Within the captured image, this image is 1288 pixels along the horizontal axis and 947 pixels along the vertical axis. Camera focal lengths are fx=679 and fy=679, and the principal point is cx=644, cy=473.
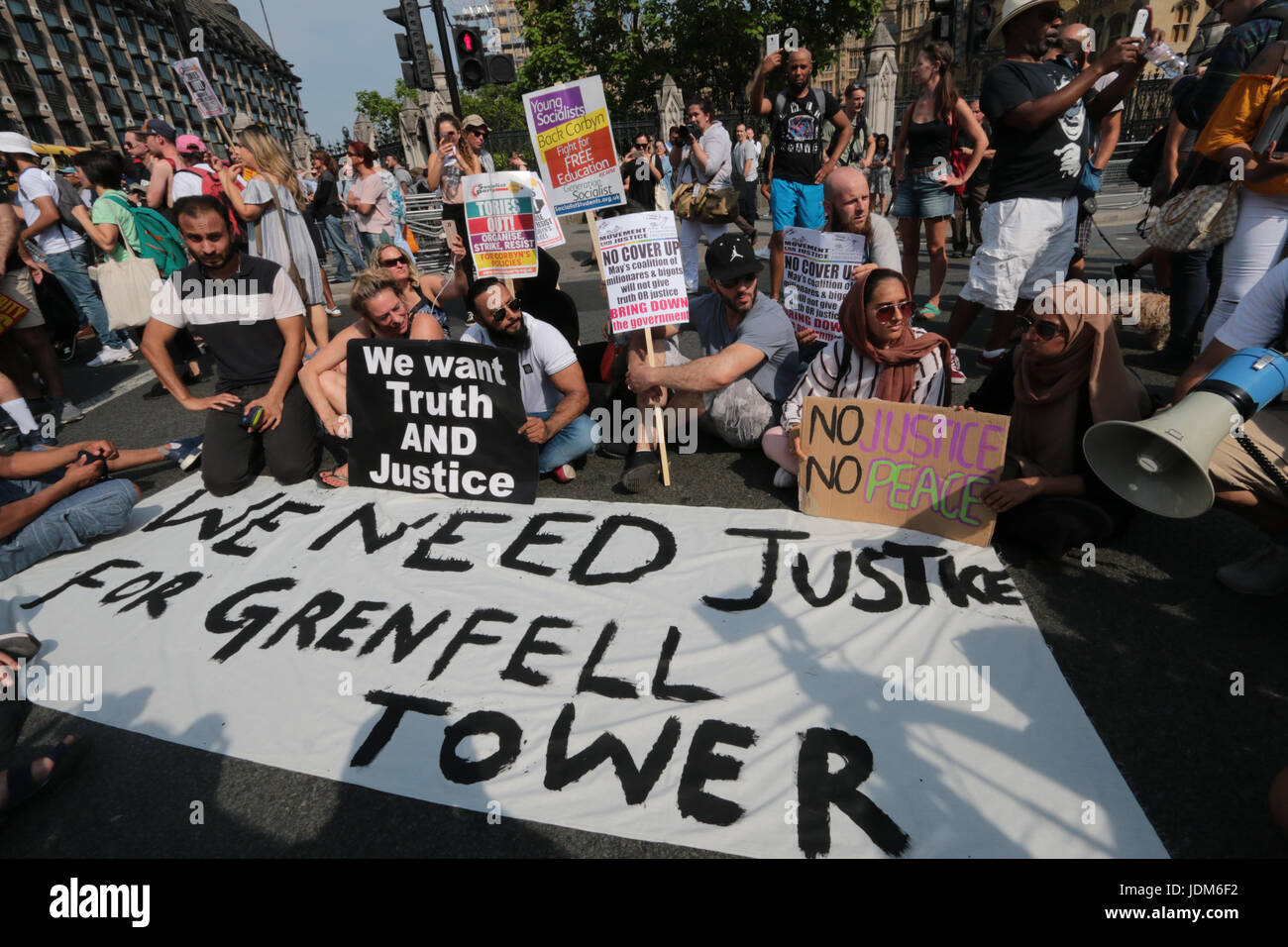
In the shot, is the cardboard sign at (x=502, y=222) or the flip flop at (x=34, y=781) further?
the cardboard sign at (x=502, y=222)

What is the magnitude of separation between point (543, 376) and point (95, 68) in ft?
225

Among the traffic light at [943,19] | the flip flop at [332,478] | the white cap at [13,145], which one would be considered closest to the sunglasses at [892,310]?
the flip flop at [332,478]

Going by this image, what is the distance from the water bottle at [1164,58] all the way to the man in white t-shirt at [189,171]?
6438mm

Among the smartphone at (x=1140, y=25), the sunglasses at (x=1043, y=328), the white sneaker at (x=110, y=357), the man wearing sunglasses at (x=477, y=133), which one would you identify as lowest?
the white sneaker at (x=110, y=357)

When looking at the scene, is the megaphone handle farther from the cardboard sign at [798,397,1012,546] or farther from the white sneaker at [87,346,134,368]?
the white sneaker at [87,346,134,368]

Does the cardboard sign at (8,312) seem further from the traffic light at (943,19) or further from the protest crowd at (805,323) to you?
the traffic light at (943,19)

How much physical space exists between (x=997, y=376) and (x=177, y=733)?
3565 millimetres

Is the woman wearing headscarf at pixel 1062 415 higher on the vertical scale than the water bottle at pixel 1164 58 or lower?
lower

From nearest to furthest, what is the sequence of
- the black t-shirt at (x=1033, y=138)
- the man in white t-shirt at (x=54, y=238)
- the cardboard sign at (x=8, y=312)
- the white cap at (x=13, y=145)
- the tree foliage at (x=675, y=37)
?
1. the black t-shirt at (x=1033, y=138)
2. the cardboard sign at (x=8, y=312)
3. the white cap at (x=13, y=145)
4. the man in white t-shirt at (x=54, y=238)
5. the tree foliage at (x=675, y=37)

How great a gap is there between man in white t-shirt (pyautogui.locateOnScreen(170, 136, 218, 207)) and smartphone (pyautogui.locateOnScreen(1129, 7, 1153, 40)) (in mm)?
6207

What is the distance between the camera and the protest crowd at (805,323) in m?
2.69

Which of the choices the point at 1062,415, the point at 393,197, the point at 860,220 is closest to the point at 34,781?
→ the point at 1062,415

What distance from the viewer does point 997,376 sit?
121 inches
